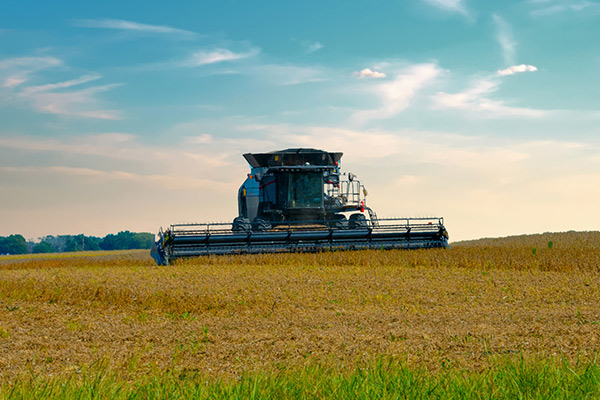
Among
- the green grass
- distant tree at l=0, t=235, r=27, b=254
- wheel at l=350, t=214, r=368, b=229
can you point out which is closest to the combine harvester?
wheel at l=350, t=214, r=368, b=229

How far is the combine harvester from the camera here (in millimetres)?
14148

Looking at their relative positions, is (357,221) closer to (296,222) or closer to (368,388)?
(296,222)

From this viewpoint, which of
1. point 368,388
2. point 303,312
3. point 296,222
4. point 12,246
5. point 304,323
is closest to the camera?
point 368,388

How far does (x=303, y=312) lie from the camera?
27.8 ft

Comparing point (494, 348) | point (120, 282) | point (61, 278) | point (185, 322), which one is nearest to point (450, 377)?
point (494, 348)

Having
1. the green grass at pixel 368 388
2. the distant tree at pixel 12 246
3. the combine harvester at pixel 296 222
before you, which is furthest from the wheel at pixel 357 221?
the distant tree at pixel 12 246

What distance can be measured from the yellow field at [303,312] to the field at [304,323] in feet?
0.10

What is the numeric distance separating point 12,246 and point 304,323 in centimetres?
6937

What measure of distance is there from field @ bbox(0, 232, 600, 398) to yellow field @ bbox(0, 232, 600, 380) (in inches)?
1.2

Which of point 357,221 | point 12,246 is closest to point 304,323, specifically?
point 357,221

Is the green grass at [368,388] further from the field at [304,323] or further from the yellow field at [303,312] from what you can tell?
the yellow field at [303,312]

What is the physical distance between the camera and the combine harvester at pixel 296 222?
46.4 feet

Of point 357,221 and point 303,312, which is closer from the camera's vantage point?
point 303,312

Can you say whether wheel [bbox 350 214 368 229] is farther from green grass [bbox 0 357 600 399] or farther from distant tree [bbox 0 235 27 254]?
distant tree [bbox 0 235 27 254]
